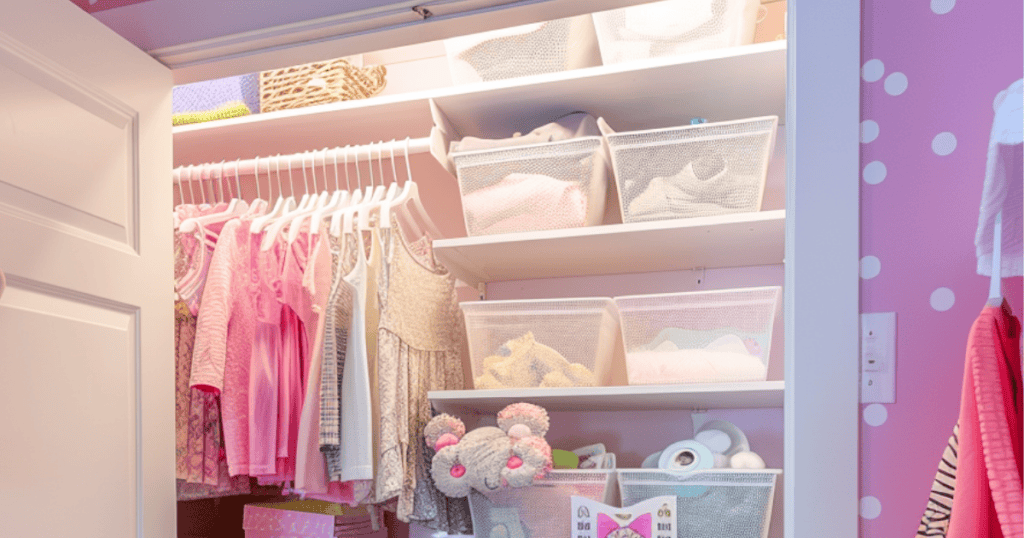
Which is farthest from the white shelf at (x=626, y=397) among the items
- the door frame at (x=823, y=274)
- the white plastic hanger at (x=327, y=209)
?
the door frame at (x=823, y=274)

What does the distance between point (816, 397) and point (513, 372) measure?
3.91ft

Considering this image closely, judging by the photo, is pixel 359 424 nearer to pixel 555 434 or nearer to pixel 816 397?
pixel 555 434

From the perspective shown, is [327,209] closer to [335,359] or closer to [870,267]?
[335,359]

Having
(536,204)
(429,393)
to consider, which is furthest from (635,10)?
(429,393)

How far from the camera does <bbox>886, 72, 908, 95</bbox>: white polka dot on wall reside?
43.9 inches

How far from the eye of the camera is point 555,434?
2580 millimetres

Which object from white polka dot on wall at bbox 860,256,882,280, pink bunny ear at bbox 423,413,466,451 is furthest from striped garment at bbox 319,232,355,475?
white polka dot on wall at bbox 860,256,882,280

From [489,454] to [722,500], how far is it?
562 mm

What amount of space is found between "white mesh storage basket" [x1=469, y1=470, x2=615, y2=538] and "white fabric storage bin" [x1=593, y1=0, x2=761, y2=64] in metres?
1.06

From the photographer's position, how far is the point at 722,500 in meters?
2.02

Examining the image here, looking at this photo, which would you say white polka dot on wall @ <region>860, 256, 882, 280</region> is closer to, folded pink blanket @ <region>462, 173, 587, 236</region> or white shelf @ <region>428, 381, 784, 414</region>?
white shelf @ <region>428, 381, 784, 414</region>

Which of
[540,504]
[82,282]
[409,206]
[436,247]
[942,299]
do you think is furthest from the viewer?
[409,206]

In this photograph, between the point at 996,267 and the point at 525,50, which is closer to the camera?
the point at 996,267

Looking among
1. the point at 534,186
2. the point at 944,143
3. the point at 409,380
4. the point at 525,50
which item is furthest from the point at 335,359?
the point at 944,143
